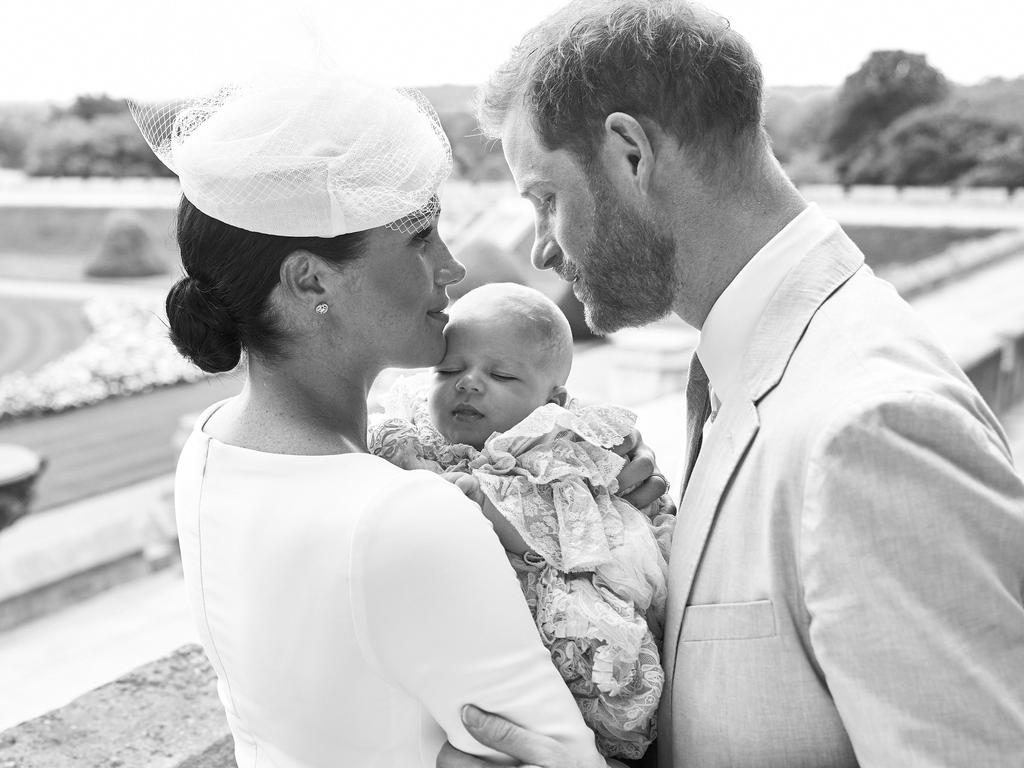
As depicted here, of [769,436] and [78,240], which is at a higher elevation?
[769,436]

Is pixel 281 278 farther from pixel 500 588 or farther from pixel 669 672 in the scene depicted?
pixel 669 672

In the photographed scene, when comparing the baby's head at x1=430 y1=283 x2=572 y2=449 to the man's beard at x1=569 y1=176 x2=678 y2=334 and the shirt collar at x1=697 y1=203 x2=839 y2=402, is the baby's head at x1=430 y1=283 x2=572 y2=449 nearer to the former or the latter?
the man's beard at x1=569 y1=176 x2=678 y2=334

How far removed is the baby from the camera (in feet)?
5.10

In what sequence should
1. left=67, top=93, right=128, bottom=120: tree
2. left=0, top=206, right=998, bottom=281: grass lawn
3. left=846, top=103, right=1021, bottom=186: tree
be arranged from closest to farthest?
1. left=0, top=206, right=998, bottom=281: grass lawn
2. left=846, top=103, right=1021, bottom=186: tree
3. left=67, top=93, right=128, bottom=120: tree

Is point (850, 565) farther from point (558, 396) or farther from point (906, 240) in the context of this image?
point (906, 240)

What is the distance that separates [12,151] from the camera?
1027 inches

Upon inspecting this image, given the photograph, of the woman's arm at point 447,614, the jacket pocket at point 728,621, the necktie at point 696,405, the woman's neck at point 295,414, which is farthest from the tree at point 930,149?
the woman's arm at point 447,614

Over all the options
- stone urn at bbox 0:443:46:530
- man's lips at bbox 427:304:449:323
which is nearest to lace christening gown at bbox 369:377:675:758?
man's lips at bbox 427:304:449:323

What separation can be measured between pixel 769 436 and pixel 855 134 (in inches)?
1151

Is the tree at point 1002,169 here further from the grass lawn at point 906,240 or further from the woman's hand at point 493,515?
the woman's hand at point 493,515

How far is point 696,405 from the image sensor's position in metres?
1.92

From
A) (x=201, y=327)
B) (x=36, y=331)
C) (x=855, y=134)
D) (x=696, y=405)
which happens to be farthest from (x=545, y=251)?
(x=855, y=134)

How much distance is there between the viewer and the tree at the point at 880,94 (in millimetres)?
28188

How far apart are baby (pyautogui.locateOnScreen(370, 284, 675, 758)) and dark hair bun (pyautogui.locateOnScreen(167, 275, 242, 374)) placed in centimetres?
33
